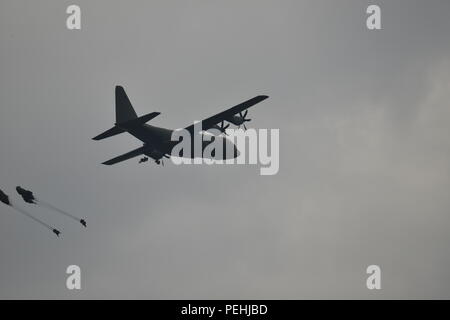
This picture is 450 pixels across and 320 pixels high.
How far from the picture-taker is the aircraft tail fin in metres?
59.7

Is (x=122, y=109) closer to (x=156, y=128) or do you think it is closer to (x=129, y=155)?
(x=156, y=128)

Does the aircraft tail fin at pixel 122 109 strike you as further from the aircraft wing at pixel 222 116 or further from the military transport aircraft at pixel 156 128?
the aircraft wing at pixel 222 116

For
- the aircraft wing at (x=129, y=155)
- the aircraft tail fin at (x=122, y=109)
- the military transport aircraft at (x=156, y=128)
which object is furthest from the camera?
the aircraft wing at (x=129, y=155)

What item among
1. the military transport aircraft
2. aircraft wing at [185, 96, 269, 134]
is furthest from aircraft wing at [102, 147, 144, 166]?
aircraft wing at [185, 96, 269, 134]

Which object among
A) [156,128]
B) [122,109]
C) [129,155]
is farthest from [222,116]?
[129,155]

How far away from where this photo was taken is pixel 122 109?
60.1m

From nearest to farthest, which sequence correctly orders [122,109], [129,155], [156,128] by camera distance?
[156,128] → [122,109] → [129,155]

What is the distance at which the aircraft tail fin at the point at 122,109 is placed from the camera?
196 ft

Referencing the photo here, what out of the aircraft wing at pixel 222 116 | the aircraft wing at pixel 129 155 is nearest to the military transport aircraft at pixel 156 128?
the aircraft wing at pixel 222 116

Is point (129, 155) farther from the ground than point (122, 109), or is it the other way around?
point (122, 109)
